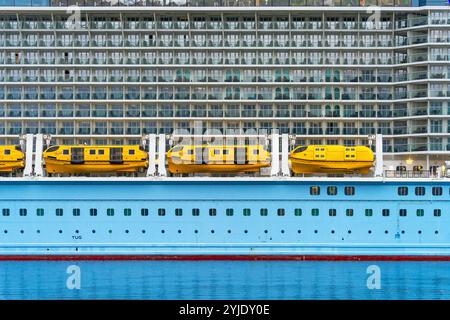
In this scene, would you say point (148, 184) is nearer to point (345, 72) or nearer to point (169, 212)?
point (169, 212)

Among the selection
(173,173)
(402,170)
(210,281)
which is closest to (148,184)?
(173,173)

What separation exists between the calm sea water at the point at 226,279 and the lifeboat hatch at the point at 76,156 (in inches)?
133

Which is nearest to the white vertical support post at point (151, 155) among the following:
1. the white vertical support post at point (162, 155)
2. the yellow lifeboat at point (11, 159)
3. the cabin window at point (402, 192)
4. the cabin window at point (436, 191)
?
the white vertical support post at point (162, 155)

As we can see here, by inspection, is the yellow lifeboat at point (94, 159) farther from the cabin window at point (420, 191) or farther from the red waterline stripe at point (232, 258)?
the cabin window at point (420, 191)

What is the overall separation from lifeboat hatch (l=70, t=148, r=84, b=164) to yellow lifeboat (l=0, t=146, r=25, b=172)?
168 cm

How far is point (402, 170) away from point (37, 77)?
12988 mm

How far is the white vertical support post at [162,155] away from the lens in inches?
1288

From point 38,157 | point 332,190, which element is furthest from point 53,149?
point 332,190

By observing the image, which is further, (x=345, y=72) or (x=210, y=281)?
(x=345, y=72)

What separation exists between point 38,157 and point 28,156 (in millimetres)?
359

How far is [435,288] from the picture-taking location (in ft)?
105

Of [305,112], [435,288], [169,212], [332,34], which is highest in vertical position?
[332,34]

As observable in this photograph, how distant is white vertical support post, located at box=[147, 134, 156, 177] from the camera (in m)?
32.7

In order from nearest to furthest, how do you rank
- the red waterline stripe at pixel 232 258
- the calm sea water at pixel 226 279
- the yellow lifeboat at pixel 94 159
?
the calm sea water at pixel 226 279, the red waterline stripe at pixel 232 258, the yellow lifeboat at pixel 94 159
